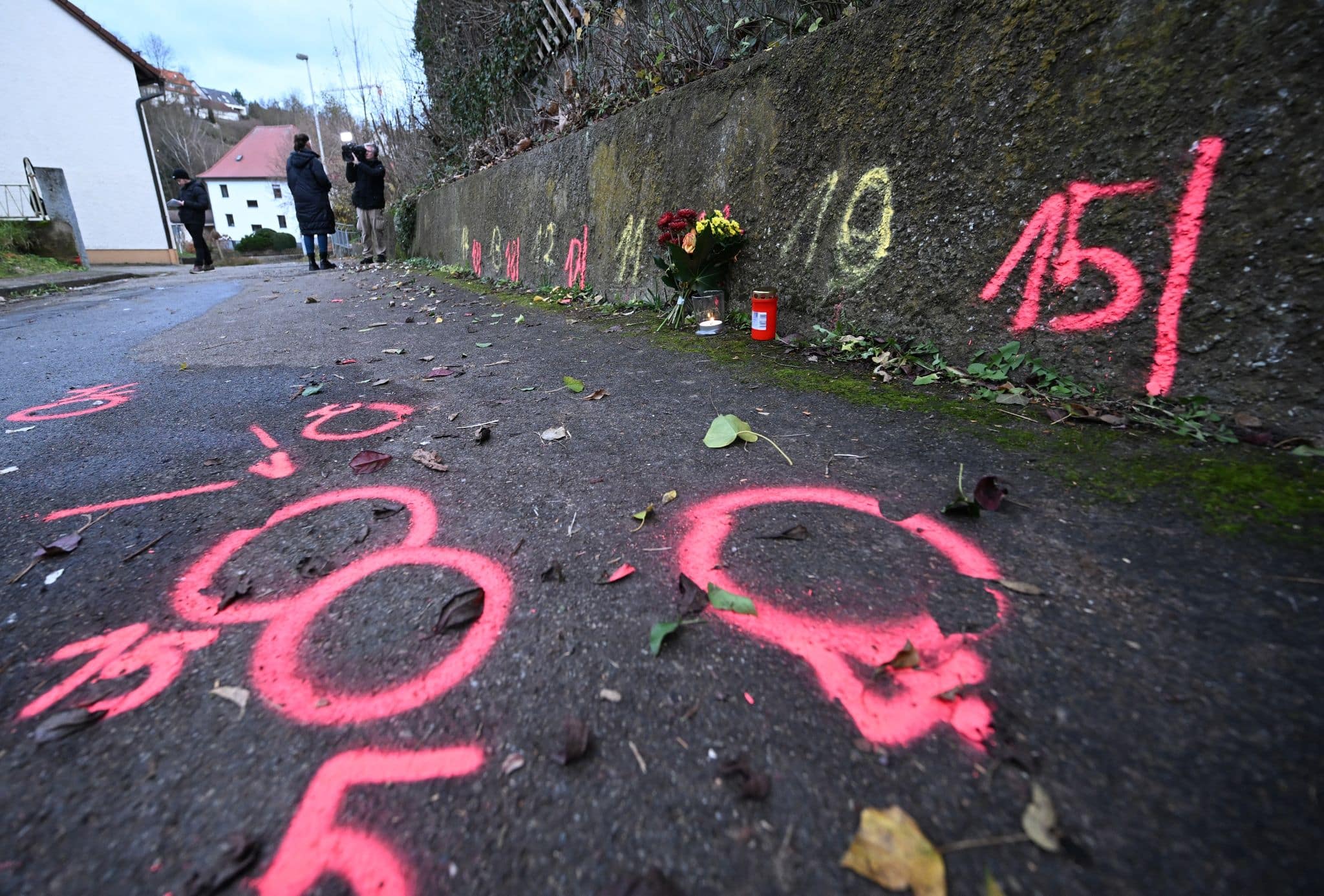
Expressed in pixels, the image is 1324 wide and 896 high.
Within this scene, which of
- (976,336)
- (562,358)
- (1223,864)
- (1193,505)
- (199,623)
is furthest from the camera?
(562,358)

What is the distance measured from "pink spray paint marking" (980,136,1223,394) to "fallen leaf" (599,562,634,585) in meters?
1.87

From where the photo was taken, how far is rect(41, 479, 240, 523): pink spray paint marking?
1661mm

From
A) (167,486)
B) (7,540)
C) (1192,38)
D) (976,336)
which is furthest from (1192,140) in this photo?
(7,540)

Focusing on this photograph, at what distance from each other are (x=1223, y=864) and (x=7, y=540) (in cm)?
257

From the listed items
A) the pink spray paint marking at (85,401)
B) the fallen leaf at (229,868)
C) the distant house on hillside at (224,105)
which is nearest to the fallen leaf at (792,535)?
the fallen leaf at (229,868)

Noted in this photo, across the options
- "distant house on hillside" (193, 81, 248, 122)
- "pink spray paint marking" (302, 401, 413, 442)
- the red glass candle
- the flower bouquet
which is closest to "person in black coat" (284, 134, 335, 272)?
the flower bouquet

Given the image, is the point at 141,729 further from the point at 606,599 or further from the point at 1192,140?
the point at 1192,140

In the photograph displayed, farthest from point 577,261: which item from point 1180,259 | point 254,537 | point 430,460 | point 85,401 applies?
point 1180,259

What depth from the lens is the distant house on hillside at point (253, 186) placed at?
49094 millimetres

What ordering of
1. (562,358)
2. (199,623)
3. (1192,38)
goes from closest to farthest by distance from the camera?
(199,623) < (1192,38) < (562,358)

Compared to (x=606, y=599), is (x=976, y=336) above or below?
above

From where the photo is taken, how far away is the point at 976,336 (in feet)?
7.85

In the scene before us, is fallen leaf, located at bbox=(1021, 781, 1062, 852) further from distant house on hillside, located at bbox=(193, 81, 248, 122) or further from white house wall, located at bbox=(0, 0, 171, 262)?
distant house on hillside, located at bbox=(193, 81, 248, 122)

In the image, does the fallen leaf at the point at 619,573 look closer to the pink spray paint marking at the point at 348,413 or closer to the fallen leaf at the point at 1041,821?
the fallen leaf at the point at 1041,821
